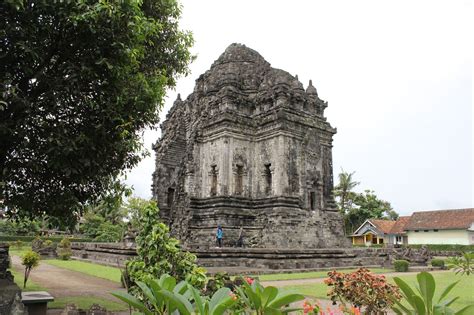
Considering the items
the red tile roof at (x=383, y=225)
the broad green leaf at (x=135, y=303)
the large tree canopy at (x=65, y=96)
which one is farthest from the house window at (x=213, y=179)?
the red tile roof at (x=383, y=225)

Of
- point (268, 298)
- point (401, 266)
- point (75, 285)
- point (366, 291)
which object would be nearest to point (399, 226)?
point (401, 266)

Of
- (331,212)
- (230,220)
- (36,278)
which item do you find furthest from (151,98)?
(331,212)

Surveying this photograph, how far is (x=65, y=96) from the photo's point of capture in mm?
6758

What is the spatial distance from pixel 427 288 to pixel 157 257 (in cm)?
368

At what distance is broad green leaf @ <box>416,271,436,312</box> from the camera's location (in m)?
2.69

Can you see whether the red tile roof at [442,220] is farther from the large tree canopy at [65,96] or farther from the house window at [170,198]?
the large tree canopy at [65,96]

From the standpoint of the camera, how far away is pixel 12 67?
645 centimetres

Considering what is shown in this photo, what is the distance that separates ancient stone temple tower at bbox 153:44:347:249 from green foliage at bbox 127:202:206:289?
14.9 m

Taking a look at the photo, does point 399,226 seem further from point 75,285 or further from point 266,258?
point 75,285

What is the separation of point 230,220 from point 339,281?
50.6 feet

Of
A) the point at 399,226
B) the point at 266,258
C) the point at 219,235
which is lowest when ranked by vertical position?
the point at 266,258

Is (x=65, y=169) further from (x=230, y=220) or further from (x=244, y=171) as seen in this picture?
(x=244, y=171)

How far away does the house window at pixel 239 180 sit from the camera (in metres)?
22.6

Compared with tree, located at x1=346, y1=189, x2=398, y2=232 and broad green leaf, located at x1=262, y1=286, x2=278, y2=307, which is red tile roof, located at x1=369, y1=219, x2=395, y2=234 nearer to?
tree, located at x1=346, y1=189, x2=398, y2=232
